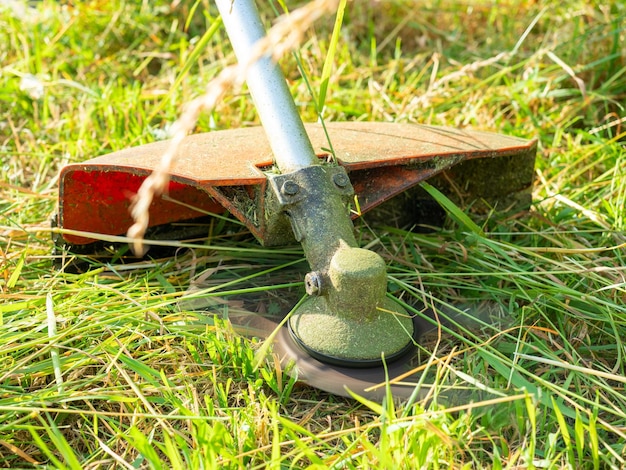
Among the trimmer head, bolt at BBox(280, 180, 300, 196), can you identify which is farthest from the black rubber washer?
bolt at BBox(280, 180, 300, 196)

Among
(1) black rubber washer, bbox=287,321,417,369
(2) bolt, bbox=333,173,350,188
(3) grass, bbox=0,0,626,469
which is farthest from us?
(2) bolt, bbox=333,173,350,188

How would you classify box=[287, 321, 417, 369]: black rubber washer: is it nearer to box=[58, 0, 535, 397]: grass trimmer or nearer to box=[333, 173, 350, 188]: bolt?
box=[58, 0, 535, 397]: grass trimmer

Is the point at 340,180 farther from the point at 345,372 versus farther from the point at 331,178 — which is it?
the point at 345,372

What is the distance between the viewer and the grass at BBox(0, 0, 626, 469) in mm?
1098

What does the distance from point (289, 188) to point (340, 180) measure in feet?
0.40

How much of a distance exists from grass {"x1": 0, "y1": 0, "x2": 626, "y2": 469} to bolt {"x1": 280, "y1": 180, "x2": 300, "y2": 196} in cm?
23

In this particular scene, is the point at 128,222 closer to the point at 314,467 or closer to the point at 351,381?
the point at 351,381

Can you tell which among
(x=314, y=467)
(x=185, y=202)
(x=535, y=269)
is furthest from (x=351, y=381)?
(x=185, y=202)

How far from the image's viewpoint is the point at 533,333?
1372 millimetres

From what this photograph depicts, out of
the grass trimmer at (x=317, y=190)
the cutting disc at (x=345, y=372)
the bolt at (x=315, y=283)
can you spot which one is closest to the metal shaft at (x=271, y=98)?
the grass trimmer at (x=317, y=190)

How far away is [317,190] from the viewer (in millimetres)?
1335

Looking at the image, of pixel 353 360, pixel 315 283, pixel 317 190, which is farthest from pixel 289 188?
pixel 353 360

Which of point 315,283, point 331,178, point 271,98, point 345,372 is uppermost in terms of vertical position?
point 271,98

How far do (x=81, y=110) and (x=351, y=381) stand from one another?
153cm
